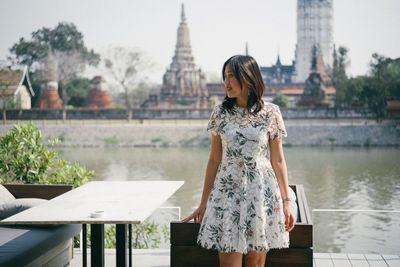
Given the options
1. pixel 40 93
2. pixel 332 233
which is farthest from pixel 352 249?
pixel 40 93

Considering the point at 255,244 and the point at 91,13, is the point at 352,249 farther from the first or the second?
the point at 91,13

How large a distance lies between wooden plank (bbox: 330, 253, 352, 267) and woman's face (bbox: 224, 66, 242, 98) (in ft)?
4.25

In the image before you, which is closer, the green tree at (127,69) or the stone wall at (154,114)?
the stone wall at (154,114)

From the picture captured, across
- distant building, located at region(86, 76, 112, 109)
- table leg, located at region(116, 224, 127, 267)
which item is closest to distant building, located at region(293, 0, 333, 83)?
distant building, located at region(86, 76, 112, 109)

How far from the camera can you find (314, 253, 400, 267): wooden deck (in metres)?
2.73

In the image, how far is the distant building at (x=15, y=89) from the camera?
20297 millimetres

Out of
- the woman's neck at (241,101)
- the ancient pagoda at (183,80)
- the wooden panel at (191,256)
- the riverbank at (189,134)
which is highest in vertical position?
the ancient pagoda at (183,80)

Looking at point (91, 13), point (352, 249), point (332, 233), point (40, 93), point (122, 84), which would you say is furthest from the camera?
point (122, 84)

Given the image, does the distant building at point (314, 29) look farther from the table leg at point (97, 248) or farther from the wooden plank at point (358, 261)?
the table leg at point (97, 248)

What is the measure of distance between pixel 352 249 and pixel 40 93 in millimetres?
18927

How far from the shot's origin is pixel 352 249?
6789 mm

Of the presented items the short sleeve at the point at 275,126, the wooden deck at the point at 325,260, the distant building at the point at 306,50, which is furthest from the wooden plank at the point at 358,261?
the distant building at the point at 306,50

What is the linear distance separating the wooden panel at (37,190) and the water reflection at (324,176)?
132 inches

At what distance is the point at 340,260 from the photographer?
281cm
